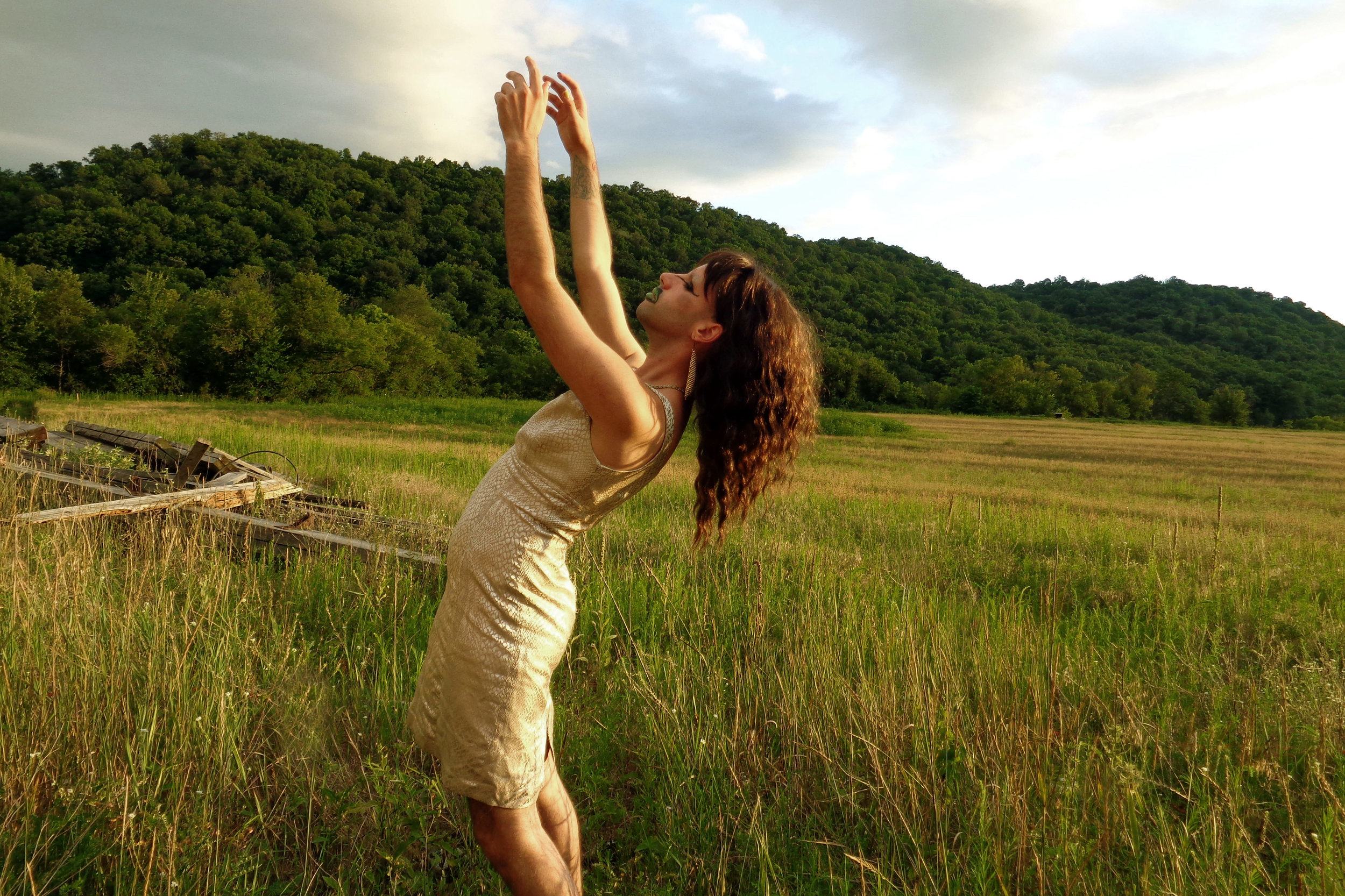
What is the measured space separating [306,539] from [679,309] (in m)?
4.49

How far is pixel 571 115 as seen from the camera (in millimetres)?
2146

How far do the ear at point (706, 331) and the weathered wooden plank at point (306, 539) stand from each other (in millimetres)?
3406

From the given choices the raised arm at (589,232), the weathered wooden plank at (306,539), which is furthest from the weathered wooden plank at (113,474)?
the raised arm at (589,232)

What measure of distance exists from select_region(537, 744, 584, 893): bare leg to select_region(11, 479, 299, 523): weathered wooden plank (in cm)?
507

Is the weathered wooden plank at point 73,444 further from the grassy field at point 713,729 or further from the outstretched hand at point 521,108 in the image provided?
the outstretched hand at point 521,108

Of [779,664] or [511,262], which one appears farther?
[779,664]

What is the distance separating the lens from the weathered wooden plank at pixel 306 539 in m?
5.21

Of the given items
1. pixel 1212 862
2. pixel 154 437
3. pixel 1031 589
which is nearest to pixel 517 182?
pixel 1212 862

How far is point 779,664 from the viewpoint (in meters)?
4.12

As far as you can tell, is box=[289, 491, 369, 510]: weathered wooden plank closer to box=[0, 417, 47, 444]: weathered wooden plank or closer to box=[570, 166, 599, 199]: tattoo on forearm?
box=[0, 417, 47, 444]: weathered wooden plank

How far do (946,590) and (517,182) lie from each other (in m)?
5.46

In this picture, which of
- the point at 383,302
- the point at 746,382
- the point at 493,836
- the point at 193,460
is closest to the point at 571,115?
the point at 746,382

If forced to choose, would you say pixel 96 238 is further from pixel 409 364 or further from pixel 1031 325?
pixel 1031 325

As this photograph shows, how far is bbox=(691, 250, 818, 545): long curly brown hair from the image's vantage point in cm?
196
